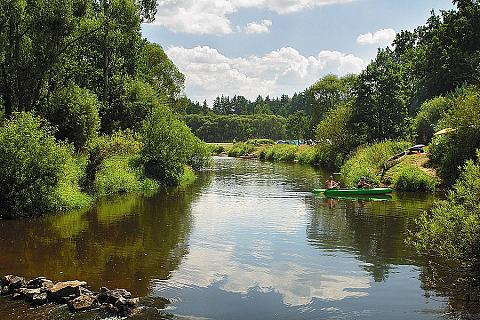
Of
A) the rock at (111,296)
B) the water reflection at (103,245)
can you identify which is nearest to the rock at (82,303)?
the rock at (111,296)

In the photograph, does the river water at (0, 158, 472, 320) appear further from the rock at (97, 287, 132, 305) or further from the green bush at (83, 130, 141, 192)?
the green bush at (83, 130, 141, 192)

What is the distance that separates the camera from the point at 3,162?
24438mm

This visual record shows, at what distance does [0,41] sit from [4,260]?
17525 mm

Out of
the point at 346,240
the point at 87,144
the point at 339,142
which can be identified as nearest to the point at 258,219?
the point at 346,240

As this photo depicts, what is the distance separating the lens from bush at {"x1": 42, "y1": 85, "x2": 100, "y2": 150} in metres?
35.1

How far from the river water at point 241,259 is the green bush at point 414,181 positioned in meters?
5.99

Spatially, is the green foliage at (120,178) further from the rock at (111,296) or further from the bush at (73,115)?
the rock at (111,296)

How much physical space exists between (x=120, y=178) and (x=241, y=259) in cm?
2069

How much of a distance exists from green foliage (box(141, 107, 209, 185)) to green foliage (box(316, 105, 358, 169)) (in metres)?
23.2

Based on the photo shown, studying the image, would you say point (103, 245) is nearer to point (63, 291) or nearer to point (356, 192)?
point (63, 291)

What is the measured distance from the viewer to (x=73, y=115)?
3528 cm

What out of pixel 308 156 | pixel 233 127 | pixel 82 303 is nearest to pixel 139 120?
pixel 308 156

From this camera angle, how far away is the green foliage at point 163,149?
135ft

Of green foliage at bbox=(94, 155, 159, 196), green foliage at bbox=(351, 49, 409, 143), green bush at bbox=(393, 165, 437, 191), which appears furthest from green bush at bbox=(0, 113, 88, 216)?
green foliage at bbox=(351, 49, 409, 143)
